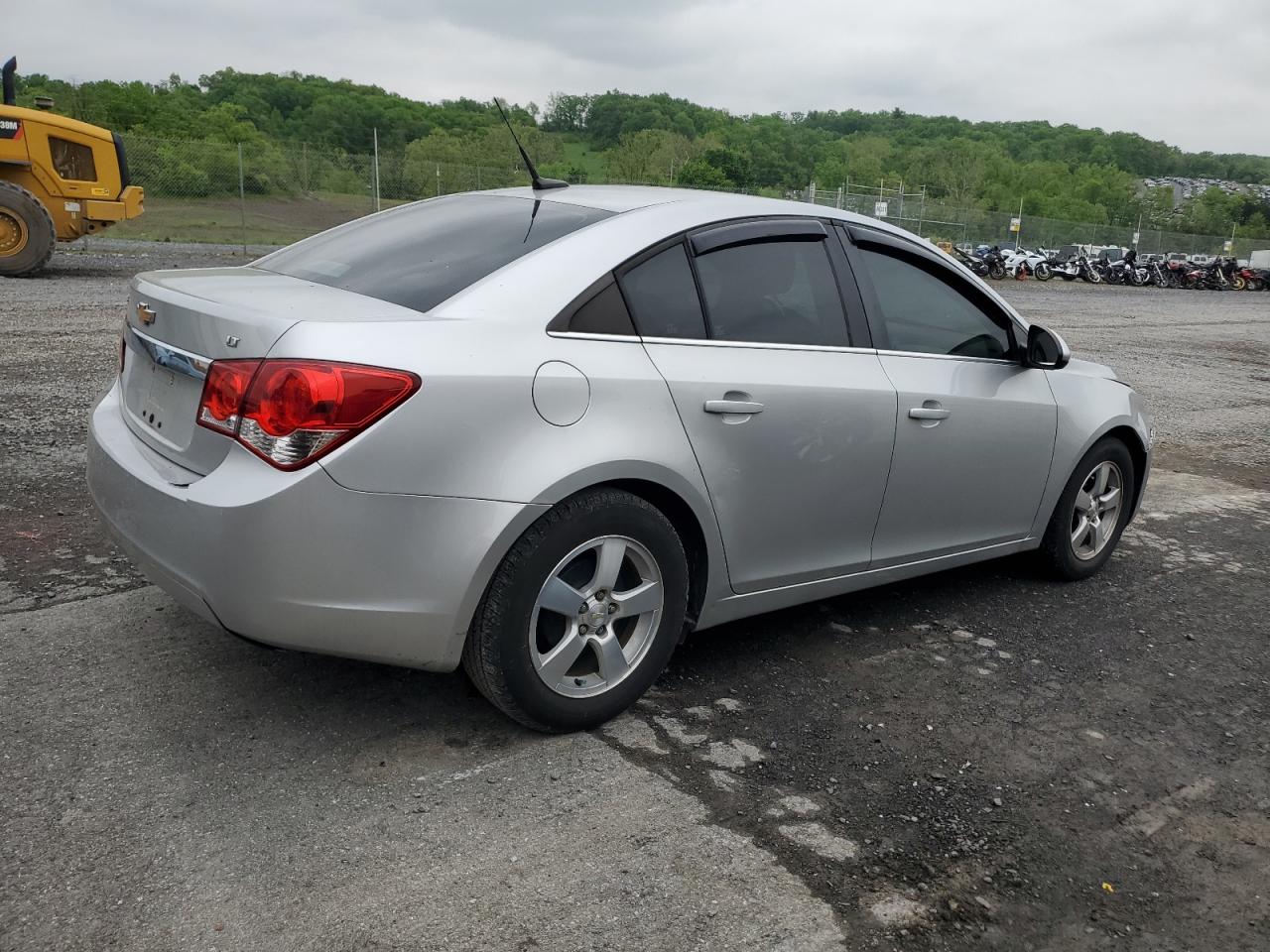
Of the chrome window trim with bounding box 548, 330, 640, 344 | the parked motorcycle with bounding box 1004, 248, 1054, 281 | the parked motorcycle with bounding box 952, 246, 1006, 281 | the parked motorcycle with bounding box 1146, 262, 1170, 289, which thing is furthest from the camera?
the parked motorcycle with bounding box 1146, 262, 1170, 289

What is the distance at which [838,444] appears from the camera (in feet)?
12.5

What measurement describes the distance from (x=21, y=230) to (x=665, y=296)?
14915 mm

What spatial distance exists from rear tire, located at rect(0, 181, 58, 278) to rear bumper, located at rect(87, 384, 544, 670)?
14570mm

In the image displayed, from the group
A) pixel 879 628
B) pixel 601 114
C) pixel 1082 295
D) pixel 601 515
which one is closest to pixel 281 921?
pixel 601 515

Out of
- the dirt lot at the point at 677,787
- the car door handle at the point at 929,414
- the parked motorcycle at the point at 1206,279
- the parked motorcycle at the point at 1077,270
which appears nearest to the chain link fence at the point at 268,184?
the parked motorcycle at the point at 1077,270

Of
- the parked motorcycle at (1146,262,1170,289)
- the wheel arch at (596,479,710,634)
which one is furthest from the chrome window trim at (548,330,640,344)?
the parked motorcycle at (1146,262,1170,289)

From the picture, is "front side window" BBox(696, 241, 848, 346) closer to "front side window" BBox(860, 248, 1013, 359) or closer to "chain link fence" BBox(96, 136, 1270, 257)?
"front side window" BBox(860, 248, 1013, 359)

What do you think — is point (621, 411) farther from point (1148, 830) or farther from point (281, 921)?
point (1148, 830)

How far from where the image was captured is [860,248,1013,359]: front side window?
4.15m

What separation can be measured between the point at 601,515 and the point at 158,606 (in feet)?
6.18

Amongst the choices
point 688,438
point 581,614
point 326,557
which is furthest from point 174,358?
point 688,438

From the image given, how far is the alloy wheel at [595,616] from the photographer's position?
3.18m

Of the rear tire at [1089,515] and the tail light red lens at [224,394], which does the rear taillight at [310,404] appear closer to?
the tail light red lens at [224,394]

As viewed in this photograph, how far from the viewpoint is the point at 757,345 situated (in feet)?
12.0
